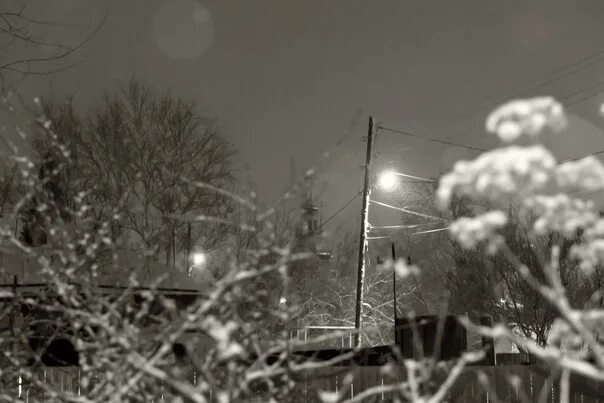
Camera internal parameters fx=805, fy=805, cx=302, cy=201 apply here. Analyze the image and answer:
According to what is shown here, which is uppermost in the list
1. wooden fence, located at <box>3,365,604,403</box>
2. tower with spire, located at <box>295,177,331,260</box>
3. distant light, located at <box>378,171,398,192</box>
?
distant light, located at <box>378,171,398,192</box>

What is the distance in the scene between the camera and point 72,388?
39.8 ft

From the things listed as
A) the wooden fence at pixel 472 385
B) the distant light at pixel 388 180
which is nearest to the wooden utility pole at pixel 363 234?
the distant light at pixel 388 180

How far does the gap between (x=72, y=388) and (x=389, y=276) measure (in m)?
29.4

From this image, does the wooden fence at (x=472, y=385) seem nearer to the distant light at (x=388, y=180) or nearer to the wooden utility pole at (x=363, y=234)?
the wooden utility pole at (x=363, y=234)

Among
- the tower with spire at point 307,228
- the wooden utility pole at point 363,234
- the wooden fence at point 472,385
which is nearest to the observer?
the tower with spire at point 307,228

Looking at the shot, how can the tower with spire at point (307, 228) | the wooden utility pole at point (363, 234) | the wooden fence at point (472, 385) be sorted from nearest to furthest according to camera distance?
the tower with spire at point (307, 228) < the wooden fence at point (472, 385) < the wooden utility pole at point (363, 234)

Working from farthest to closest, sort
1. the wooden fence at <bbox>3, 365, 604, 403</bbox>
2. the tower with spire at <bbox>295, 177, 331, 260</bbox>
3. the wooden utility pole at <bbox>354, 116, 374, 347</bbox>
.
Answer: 1. the wooden utility pole at <bbox>354, 116, 374, 347</bbox>
2. the wooden fence at <bbox>3, 365, 604, 403</bbox>
3. the tower with spire at <bbox>295, 177, 331, 260</bbox>

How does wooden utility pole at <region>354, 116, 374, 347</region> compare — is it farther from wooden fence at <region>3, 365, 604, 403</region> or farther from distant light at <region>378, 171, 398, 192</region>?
wooden fence at <region>3, 365, 604, 403</region>

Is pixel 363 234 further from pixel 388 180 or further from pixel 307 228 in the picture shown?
pixel 307 228

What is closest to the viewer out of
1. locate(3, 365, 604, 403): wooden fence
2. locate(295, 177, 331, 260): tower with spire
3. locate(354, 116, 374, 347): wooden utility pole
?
locate(295, 177, 331, 260): tower with spire

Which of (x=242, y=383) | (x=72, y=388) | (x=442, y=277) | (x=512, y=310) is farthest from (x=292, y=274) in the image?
(x=242, y=383)

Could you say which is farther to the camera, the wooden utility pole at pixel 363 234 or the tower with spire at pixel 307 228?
the wooden utility pole at pixel 363 234

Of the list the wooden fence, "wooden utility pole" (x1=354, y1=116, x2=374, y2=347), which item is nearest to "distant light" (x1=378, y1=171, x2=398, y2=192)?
"wooden utility pole" (x1=354, y1=116, x2=374, y2=347)

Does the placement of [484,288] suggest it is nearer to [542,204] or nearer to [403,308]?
[403,308]
